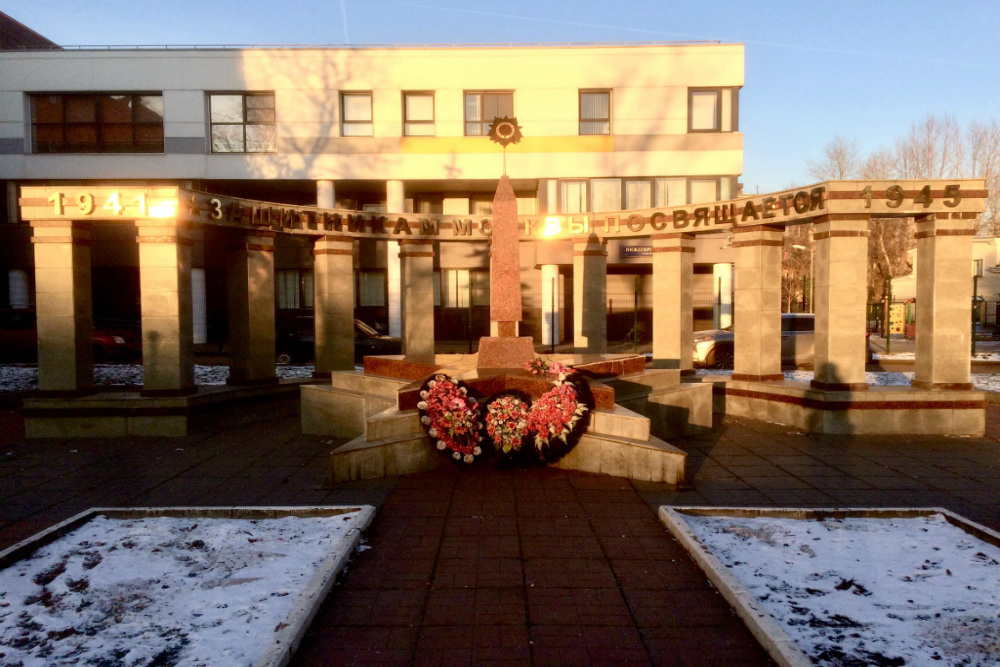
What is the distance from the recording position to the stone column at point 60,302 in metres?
10.3

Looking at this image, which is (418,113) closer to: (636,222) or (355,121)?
(355,121)

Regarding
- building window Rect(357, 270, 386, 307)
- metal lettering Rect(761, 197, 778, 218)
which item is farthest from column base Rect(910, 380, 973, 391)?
building window Rect(357, 270, 386, 307)

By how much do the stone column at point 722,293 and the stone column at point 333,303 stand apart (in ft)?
67.1

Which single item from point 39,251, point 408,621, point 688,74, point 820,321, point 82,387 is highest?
point 688,74

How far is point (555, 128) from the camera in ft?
91.1

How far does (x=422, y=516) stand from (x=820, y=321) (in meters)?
7.40

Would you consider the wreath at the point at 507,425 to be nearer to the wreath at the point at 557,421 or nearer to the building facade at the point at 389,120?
the wreath at the point at 557,421

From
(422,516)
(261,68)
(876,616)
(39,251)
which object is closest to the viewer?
(876,616)

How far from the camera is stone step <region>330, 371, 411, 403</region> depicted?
1049 centimetres

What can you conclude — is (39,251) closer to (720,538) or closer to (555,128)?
(720,538)

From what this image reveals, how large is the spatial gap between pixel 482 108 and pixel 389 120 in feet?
12.5

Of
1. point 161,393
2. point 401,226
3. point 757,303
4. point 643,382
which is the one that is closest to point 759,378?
point 757,303

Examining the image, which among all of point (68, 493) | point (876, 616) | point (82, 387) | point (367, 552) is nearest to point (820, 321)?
point (876, 616)

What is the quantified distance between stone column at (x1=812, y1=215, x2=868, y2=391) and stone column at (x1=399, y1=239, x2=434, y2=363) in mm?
7372
